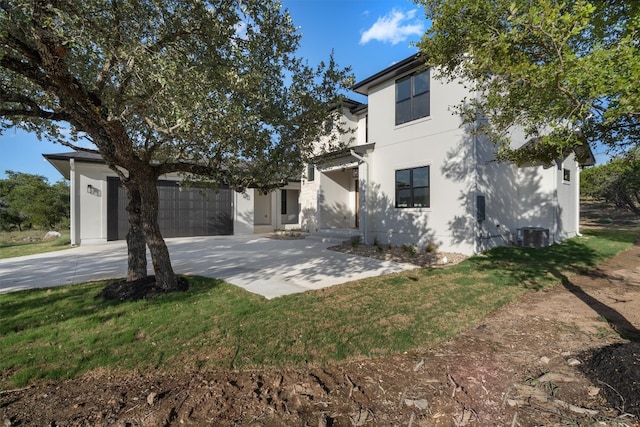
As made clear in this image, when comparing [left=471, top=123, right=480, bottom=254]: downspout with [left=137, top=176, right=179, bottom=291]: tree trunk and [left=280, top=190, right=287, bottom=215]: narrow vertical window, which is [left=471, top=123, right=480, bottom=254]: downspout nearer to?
[left=137, top=176, right=179, bottom=291]: tree trunk

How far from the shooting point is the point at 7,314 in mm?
4785

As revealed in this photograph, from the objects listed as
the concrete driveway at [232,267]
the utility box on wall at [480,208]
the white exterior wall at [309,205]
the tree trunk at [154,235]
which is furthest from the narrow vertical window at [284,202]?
the tree trunk at [154,235]

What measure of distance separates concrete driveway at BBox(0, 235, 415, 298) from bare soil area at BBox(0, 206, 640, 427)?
2720 millimetres

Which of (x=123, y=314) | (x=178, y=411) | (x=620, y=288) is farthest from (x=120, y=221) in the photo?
(x=620, y=288)

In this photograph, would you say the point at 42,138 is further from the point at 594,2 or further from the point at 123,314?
the point at 594,2

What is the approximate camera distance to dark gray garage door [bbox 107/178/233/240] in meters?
13.5

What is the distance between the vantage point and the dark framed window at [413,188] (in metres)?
10.6

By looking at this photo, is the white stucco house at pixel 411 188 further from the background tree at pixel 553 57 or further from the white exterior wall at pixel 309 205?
the background tree at pixel 553 57

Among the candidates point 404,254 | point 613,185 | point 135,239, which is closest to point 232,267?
point 135,239

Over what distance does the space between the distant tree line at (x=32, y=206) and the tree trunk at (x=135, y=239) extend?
22.1 meters

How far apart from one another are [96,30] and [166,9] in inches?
39.0

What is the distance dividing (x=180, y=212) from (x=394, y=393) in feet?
47.5

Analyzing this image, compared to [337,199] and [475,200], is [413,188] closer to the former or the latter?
[475,200]

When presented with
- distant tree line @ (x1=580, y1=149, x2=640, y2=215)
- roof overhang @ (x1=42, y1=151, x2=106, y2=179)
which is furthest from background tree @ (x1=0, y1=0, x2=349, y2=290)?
distant tree line @ (x1=580, y1=149, x2=640, y2=215)
